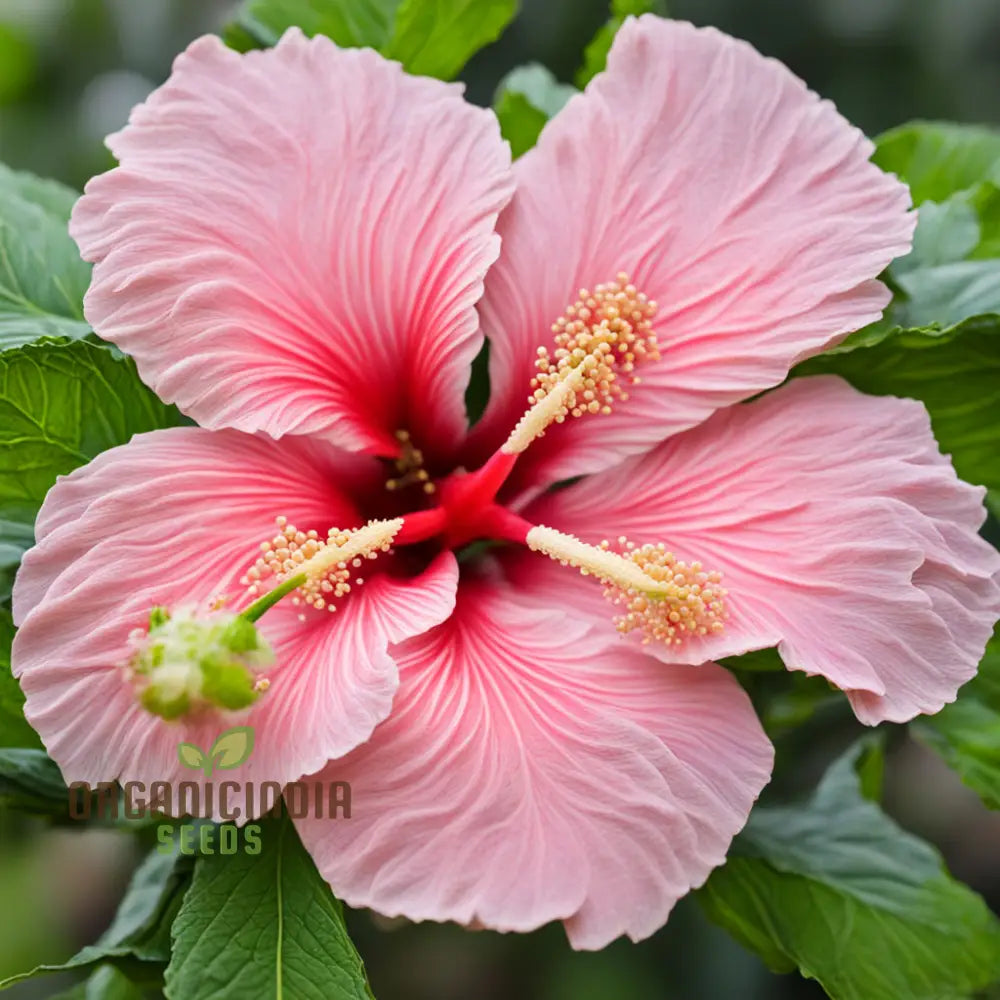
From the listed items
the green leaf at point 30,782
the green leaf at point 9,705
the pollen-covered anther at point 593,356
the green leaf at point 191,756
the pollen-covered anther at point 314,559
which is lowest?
the green leaf at point 30,782

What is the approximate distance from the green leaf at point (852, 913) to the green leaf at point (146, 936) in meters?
0.33

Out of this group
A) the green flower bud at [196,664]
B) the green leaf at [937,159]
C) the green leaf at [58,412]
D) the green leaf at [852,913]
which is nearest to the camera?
the green flower bud at [196,664]

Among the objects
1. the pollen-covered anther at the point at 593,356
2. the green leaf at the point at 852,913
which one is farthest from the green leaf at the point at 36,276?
the green leaf at the point at 852,913

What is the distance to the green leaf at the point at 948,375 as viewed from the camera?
Result: 0.68 meters

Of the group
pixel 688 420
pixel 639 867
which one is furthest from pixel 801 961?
pixel 688 420

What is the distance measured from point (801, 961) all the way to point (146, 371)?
0.50 m

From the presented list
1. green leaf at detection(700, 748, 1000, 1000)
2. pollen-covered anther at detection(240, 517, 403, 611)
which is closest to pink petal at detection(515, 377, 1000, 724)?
pollen-covered anther at detection(240, 517, 403, 611)

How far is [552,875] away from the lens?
21.3 inches

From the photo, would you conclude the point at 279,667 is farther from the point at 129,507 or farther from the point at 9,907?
the point at 9,907

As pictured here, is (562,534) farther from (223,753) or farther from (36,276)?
(36,276)

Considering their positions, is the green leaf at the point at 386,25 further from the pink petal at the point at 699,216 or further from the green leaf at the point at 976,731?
the green leaf at the point at 976,731

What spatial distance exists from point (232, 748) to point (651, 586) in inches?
8.4

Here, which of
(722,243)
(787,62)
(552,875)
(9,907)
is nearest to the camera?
(552,875)

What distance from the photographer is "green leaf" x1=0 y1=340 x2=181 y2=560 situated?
2.05 ft
